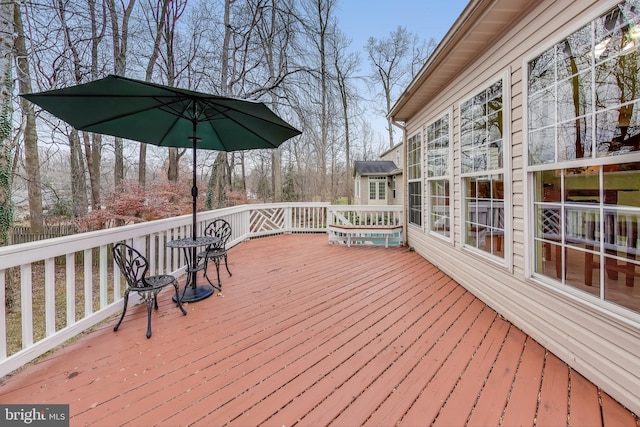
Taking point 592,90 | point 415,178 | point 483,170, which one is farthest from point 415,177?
point 592,90

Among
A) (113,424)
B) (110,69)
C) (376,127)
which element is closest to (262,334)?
(113,424)

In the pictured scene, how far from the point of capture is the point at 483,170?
10.8ft

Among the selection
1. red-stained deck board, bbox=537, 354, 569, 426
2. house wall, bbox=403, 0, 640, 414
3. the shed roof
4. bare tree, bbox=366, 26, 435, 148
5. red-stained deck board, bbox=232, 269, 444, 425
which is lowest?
red-stained deck board, bbox=537, 354, 569, 426

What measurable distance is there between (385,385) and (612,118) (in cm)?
246

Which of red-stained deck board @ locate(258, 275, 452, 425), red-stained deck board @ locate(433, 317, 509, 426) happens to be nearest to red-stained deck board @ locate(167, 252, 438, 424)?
red-stained deck board @ locate(258, 275, 452, 425)

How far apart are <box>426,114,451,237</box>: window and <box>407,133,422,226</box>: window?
17.6 inches

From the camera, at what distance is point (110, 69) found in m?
6.95

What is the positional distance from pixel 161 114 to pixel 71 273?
6.59 feet

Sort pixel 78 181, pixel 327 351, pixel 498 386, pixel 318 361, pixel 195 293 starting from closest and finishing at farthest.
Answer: pixel 498 386
pixel 318 361
pixel 327 351
pixel 195 293
pixel 78 181

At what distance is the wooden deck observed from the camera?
159 centimetres

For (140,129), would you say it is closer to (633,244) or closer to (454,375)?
(454,375)

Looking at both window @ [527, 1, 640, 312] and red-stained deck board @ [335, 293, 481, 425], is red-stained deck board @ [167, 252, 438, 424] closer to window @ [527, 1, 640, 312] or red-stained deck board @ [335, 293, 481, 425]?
red-stained deck board @ [335, 293, 481, 425]

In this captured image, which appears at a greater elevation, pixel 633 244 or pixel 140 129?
pixel 140 129

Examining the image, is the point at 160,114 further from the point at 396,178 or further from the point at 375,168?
the point at 375,168
